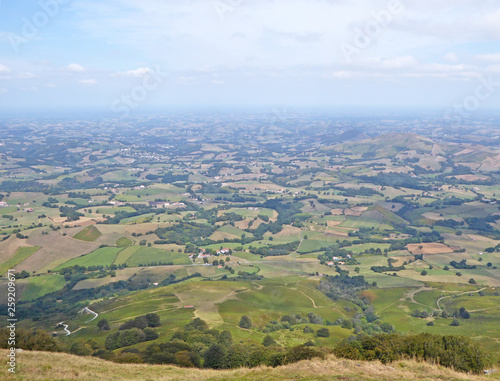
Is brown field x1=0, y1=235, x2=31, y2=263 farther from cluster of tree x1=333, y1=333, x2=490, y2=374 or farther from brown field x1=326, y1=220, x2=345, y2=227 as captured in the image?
brown field x1=326, y1=220, x2=345, y2=227

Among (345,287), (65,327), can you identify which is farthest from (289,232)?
(65,327)

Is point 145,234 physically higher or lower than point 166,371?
lower

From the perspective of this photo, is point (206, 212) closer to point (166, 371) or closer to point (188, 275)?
point (188, 275)

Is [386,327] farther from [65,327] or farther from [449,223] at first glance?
[449,223]

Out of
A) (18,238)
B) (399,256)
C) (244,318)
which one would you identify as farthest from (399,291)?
(18,238)

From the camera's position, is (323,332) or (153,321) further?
(323,332)

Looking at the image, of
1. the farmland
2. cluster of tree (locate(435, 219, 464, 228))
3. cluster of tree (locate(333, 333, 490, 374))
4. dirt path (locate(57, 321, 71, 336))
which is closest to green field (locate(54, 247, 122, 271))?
the farmland
